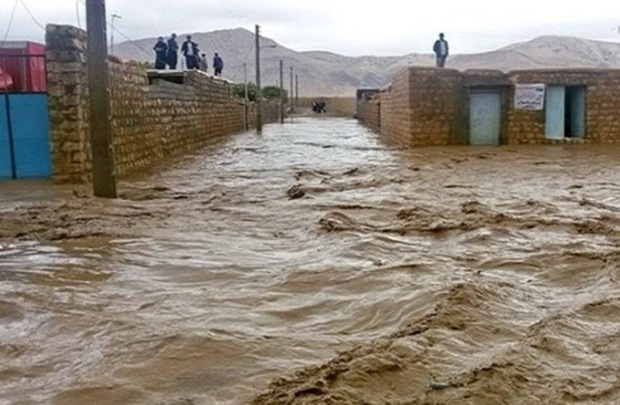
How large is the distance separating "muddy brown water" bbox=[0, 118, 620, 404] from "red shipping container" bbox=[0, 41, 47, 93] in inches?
95.6

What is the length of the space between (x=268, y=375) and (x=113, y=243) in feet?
11.1

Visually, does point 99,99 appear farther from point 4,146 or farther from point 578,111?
point 578,111

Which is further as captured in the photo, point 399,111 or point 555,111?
point 399,111

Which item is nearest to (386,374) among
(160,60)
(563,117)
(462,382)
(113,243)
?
(462,382)

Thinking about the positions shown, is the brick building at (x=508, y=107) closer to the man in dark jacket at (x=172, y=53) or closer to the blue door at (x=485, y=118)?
the blue door at (x=485, y=118)

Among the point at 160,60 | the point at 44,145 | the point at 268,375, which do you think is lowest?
the point at 268,375

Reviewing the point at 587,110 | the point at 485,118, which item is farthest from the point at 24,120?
the point at 587,110

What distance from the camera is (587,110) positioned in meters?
21.1

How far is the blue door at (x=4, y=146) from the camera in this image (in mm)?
11227

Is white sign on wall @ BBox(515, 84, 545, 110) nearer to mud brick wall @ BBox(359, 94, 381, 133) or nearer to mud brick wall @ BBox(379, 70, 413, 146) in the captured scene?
mud brick wall @ BBox(379, 70, 413, 146)

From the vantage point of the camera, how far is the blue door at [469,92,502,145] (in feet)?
67.5

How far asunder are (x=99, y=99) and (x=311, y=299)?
538 cm

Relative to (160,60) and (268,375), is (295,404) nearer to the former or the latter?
(268,375)

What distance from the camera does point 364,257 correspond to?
5.78 metres
